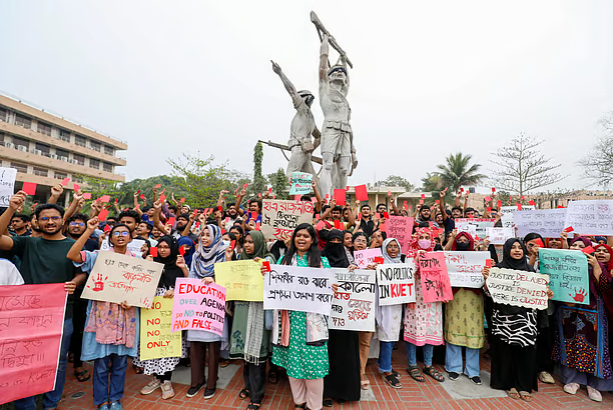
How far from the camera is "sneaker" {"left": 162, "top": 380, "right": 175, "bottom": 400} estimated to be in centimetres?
344

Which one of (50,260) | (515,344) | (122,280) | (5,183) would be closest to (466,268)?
(515,344)

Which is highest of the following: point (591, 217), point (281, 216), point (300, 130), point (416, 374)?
point (300, 130)

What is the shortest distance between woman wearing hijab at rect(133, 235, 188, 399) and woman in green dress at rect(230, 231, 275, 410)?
2.59 ft

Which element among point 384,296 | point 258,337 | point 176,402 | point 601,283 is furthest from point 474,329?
point 176,402

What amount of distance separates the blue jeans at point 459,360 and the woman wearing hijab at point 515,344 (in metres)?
0.21

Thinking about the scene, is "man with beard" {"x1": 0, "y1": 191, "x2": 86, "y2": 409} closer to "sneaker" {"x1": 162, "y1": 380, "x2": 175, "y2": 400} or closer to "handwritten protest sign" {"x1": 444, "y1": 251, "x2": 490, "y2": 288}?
"sneaker" {"x1": 162, "y1": 380, "x2": 175, "y2": 400}

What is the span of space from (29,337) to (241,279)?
2.01 meters

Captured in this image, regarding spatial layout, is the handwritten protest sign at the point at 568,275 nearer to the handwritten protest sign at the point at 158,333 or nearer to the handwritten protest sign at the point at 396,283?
the handwritten protest sign at the point at 396,283

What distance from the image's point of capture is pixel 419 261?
4004 mm

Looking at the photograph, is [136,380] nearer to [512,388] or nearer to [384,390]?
[384,390]

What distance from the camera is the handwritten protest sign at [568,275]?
361 centimetres

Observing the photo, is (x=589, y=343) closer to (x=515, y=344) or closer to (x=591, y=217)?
(x=515, y=344)

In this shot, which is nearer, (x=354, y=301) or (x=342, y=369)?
(x=342, y=369)

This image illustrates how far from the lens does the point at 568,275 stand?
369 cm
